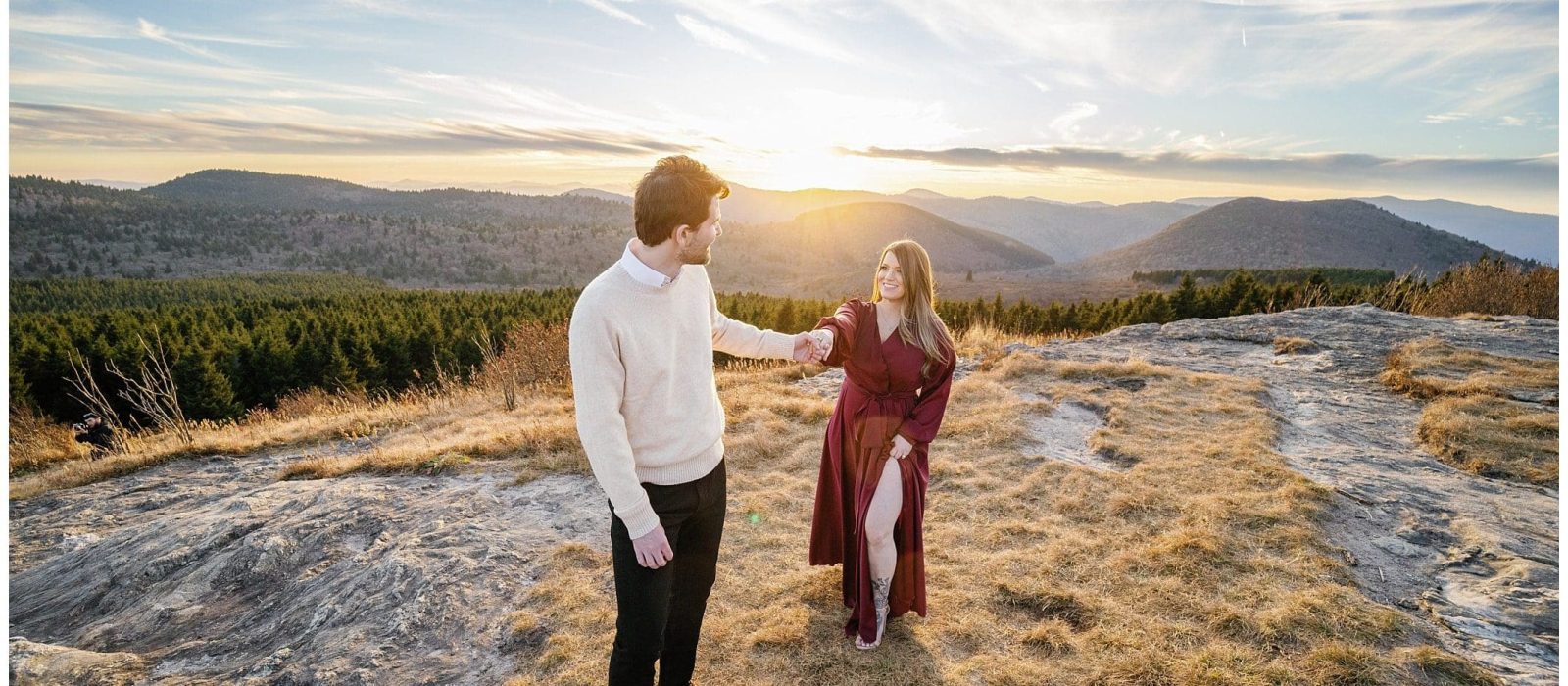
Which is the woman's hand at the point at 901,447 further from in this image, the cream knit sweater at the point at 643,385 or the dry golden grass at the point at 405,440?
the dry golden grass at the point at 405,440

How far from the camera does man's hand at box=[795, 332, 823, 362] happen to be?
3.32 meters

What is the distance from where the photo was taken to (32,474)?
8156 mm

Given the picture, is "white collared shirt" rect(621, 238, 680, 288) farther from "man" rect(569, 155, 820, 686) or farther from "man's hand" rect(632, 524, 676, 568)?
"man's hand" rect(632, 524, 676, 568)

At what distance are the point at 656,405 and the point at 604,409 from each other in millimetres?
233

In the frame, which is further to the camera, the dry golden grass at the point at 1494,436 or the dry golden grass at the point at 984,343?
the dry golden grass at the point at 984,343

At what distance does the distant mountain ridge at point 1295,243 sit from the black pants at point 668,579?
3583 inches

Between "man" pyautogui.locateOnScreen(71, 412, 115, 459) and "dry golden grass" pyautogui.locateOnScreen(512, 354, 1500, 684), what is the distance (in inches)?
294

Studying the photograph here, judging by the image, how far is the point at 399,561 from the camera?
4.29 metres

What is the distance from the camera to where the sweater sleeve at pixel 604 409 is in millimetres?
2137

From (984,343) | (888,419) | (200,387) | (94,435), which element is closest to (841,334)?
(888,419)

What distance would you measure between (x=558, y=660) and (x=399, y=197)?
166031 mm

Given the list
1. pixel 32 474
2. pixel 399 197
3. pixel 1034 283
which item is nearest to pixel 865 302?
pixel 32 474

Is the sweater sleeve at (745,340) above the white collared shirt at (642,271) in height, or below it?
below

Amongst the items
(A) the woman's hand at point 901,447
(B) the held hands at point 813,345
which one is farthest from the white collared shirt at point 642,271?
(A) the woman's hand at point 901,447
